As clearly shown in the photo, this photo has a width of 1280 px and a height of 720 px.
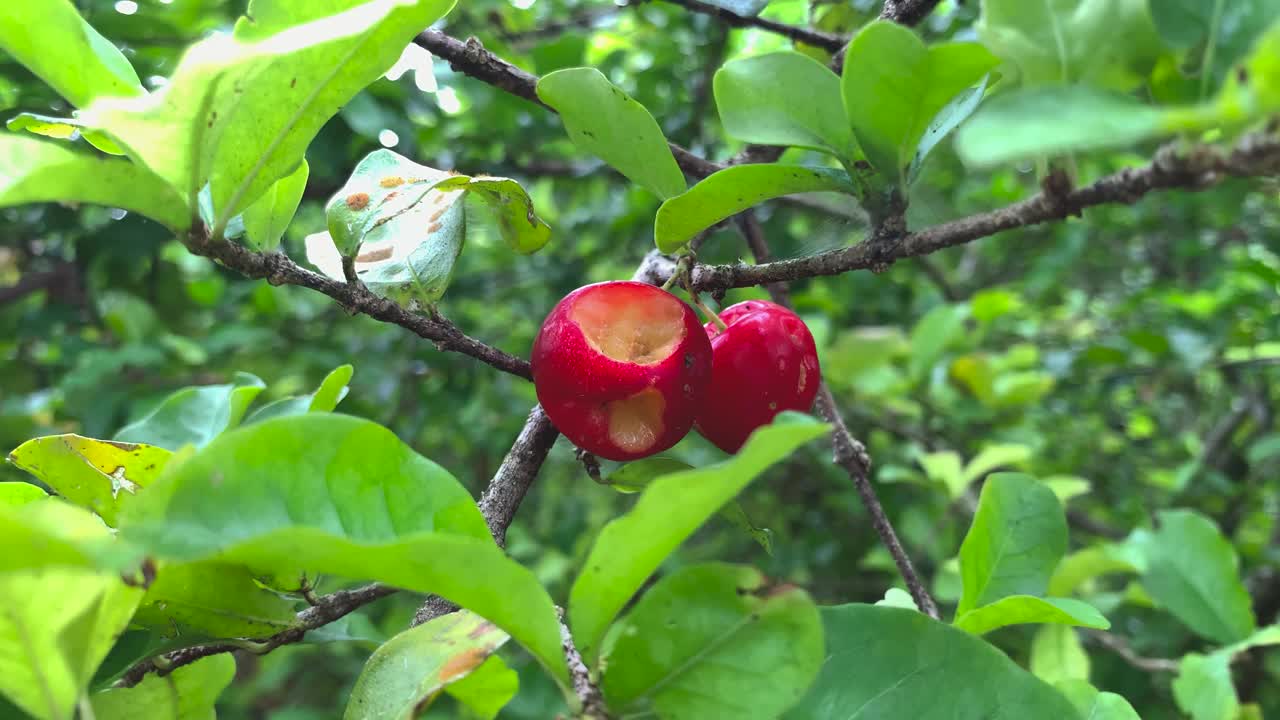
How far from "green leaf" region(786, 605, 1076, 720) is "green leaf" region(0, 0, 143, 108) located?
1.68ft

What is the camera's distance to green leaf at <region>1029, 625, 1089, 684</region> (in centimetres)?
94

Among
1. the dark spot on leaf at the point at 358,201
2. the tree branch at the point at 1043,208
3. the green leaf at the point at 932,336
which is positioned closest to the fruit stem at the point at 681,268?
the tree branch at the point at 1043,208

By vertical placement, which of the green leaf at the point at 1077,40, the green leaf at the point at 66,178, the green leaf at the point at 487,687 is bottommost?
the green leaf at the point at 487,687

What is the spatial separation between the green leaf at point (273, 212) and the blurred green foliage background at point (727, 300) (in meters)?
A: 0.72

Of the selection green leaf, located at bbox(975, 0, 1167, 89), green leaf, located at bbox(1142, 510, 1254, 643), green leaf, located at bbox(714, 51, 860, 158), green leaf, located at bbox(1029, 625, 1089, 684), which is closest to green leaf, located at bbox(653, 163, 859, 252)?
green leaf, located at bbox(714, 51, 860, 158)

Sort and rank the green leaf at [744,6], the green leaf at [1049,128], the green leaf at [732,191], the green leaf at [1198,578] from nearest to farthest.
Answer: the green leaf at [1049,128] < the green leaf at [732,191] < the green leaf at [744,6] < the green leaf at [1198,578]

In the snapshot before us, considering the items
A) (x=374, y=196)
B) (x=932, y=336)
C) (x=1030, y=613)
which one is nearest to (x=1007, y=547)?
(x=1030, y=613)

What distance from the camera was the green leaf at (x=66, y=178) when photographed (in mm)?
423

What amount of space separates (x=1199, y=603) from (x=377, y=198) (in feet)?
3.57

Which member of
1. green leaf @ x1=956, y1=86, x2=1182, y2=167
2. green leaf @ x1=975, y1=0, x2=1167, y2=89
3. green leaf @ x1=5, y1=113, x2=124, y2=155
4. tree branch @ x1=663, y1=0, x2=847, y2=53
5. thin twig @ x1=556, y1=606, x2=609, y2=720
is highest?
green leaf @ x1=956, y1=86, x2=1182, y2=167

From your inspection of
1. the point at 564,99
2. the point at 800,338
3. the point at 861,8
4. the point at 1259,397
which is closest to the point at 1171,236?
the point at 1259,397

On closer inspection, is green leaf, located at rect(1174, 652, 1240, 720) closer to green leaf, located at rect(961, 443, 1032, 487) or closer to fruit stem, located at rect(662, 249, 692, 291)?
green leaf, located at rect(961, 443, 1032, 487)

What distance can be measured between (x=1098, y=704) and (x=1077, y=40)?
432mm

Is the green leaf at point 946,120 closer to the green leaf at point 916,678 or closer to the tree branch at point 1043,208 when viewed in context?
the tree branch at point 1043,208
